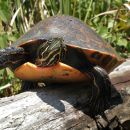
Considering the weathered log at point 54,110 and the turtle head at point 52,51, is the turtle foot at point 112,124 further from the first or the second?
the turtle head at point 52,51

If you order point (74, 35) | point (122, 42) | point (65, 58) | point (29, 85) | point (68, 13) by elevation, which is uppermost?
point (74, 35)

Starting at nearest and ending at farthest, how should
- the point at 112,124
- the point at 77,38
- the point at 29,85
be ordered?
the point at 112,124 → the point at 77,38 → the point at 29,85

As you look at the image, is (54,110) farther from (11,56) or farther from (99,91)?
(11,56)

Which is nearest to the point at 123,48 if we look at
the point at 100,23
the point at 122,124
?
the point at 100,23

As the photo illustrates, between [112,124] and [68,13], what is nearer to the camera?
[112,124]

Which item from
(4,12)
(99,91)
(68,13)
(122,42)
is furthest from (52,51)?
(122,42)

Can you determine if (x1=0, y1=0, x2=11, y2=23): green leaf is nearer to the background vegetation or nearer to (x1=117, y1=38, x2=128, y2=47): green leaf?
the background vegetation

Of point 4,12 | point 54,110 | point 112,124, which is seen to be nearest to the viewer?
point 54,110
